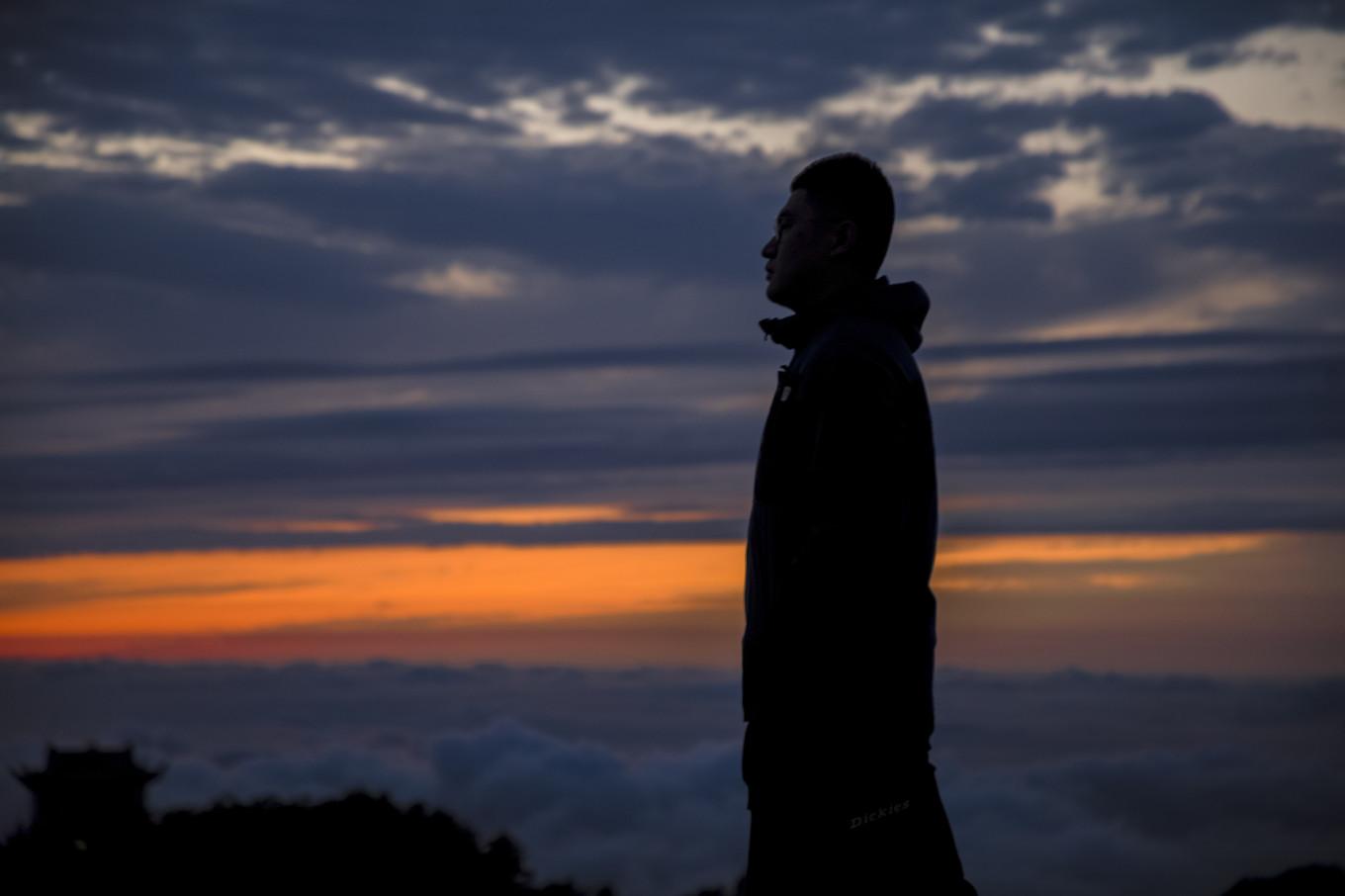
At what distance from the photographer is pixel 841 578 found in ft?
16.0

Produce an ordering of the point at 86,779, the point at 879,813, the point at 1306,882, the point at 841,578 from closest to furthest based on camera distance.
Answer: the point at 841,578
the point at 879,813
the point at 1306,882
the point at 86,779

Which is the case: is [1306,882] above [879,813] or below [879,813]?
below

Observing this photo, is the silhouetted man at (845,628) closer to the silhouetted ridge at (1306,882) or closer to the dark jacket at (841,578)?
the dark jacket at (841,578)

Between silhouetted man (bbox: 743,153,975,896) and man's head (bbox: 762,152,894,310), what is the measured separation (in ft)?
0.52

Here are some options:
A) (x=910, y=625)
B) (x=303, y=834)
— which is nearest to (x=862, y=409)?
(x=910, y=625)

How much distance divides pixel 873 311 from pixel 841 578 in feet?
3.22

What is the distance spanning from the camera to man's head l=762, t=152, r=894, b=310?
538cm

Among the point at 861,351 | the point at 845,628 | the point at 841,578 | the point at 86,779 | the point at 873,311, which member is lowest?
the point at 86,779

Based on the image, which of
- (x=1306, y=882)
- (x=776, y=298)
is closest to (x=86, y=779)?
(x=1306, y=882)

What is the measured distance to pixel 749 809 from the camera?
5.17 meters

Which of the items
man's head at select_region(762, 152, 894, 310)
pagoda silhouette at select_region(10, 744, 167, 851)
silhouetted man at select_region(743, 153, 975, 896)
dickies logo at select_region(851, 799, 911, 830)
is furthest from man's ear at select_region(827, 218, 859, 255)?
pagoda silhouette at select_region(10, 744, 167, 851)

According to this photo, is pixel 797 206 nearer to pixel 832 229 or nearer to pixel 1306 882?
pixel 832 229

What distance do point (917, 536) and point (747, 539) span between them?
0.56 metres

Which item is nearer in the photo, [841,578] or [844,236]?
Result: [841,578]
